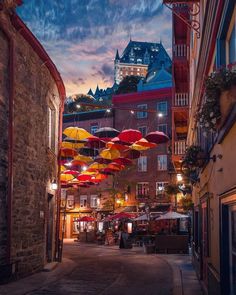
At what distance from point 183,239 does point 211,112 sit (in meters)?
21.5

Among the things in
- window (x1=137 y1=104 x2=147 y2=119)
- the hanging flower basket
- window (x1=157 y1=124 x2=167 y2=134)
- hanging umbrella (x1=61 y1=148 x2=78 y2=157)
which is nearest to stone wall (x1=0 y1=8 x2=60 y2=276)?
hanging umbrella (x1=61 y1=148 x2=78 y2=157)

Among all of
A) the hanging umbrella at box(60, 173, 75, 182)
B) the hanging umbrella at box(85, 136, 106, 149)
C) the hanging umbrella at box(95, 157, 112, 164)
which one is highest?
the hanging umbrella at box(85, 136, 106, 149)

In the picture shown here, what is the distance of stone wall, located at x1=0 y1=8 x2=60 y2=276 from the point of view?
13664mm

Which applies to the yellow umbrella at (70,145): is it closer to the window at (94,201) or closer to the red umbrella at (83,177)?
the red umbrella at (83,177)

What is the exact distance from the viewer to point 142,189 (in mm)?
47969

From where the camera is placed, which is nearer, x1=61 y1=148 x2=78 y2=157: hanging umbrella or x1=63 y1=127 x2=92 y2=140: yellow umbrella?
x1=63 y1=127 x2=92 y2=140: yellow umbrella

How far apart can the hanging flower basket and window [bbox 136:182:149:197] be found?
4097 cm

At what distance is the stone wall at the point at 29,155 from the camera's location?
13.7 m

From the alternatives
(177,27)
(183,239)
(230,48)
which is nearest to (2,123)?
(230,48)

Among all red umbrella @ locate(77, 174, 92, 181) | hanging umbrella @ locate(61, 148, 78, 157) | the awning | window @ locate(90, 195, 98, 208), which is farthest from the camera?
window @ locate(90, 195, 98, 208)

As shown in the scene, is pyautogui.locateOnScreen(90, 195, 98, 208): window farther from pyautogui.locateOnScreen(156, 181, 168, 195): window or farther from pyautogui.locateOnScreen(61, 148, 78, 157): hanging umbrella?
pyautogui.locateOnScreen(61, 148, 78, 157): hanging umbrella

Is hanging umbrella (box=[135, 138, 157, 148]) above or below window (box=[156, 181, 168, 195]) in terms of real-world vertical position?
above

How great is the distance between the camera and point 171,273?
684 inches

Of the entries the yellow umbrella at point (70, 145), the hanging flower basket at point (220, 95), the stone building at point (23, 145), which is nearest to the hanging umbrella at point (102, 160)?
the yellow umbrella at point (70, 145)
